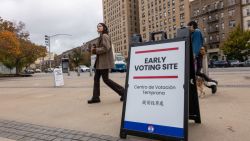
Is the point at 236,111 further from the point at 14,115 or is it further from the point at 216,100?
the point at 14,115

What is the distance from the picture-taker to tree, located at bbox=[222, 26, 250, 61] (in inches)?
2323

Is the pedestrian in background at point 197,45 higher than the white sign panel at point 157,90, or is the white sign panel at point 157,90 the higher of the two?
the pedestrian in background at point 197,45

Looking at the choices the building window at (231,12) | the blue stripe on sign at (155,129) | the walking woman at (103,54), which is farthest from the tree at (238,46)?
the blue stripe on sign at (155,129)

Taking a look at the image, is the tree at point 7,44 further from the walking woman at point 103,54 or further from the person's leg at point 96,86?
the walking woman at point 103,54

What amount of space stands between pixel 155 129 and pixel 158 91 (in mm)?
490

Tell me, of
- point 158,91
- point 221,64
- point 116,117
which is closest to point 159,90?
point 158,91

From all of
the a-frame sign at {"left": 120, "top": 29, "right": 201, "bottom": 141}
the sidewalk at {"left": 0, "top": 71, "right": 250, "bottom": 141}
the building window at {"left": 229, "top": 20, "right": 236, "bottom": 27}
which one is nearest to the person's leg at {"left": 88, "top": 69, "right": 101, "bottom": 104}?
the sidewalk at {"left": 0, "top": 71, "right": 250, "bottom": 141}

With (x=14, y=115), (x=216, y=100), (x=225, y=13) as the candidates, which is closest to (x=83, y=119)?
(x=14, y=115)

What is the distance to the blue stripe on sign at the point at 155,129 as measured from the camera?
367 centimetres

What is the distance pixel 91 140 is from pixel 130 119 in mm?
624

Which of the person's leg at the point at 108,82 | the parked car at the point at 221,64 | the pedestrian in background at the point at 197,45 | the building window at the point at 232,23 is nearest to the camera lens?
the pedestrian in background at the point at 197,45

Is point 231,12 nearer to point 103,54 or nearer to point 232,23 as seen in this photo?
point 232,23

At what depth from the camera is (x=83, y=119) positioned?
5828mm

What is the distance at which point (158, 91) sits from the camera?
4.01m
